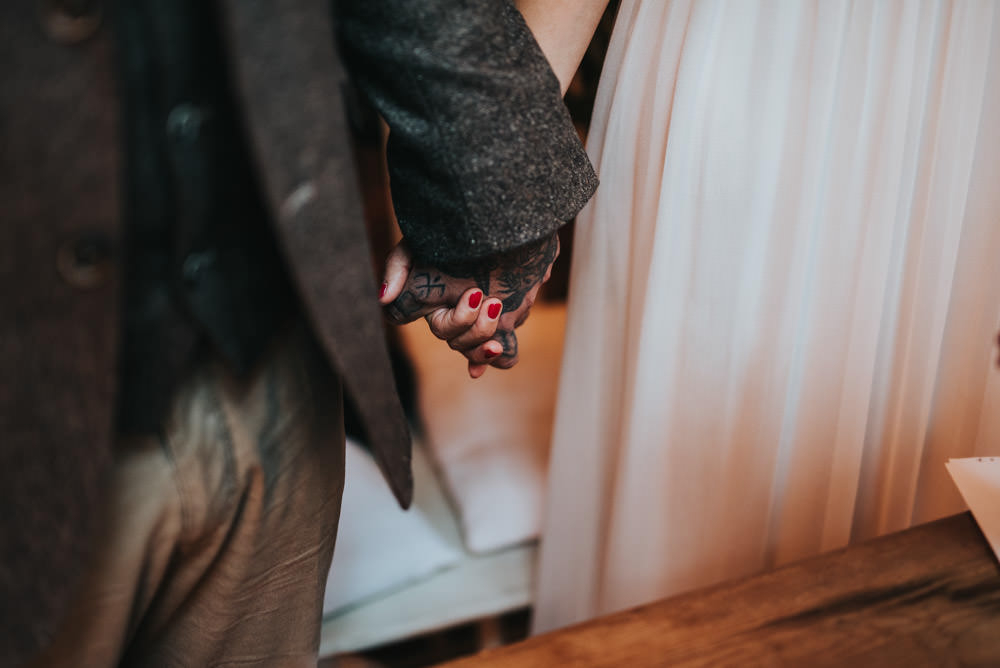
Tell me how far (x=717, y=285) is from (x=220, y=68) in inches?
23.1

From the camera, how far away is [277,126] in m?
0.38

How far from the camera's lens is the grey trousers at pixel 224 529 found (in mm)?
459

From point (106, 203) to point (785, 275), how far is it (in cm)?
69

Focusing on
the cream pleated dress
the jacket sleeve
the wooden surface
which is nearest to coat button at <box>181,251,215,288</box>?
the jacket sleeve

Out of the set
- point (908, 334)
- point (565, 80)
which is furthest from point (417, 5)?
point (908, 334)

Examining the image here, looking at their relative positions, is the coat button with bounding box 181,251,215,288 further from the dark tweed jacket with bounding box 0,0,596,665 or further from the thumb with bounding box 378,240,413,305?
the thumb with bounding box 378,240,413,305

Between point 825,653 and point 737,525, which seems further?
point 737,525

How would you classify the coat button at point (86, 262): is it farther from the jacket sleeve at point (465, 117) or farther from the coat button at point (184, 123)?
the jacket sleeve at point (465, 117)

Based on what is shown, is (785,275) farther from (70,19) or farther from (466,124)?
(70,19)

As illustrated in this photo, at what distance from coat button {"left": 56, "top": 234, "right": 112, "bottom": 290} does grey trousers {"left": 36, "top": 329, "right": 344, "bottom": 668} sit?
118mm

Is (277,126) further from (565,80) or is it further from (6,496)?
(565,80)

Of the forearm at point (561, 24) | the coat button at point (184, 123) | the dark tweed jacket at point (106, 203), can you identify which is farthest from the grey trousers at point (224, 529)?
the forearm at point (561, 24)

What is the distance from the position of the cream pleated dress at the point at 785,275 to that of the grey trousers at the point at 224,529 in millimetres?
451

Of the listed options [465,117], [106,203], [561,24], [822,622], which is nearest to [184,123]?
[106,203]
